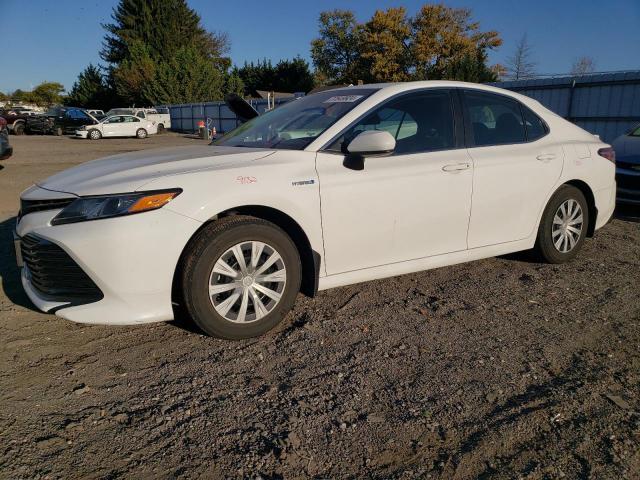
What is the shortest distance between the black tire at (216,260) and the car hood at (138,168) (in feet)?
1.33

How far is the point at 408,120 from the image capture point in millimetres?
3896

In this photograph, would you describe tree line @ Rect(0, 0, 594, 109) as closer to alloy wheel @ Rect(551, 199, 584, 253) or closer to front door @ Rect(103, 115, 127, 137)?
front door @ Rect(103, 115, 127, 137)

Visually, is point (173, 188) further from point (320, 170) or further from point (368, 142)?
point (368, 142)

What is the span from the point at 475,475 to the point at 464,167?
8.02 ft

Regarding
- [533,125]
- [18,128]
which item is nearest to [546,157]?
[533,125]

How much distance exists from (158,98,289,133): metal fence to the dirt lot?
25.5 metres

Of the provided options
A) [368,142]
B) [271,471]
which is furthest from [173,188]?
[271,471]

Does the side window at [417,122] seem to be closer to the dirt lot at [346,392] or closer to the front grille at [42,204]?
the dirt lot at [346,392]

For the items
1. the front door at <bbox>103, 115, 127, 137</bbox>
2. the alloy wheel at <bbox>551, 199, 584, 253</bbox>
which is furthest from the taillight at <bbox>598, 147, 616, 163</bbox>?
the front door at <bbox>103, 115, 127, 137</bbox>

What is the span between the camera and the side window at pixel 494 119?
13.7 feet

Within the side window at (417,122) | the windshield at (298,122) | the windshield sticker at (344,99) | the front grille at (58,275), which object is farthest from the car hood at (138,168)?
the side window at (417,122)

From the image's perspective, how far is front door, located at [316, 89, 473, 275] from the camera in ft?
11.2

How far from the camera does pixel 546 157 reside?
444cm

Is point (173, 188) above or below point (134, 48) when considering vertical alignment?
below
